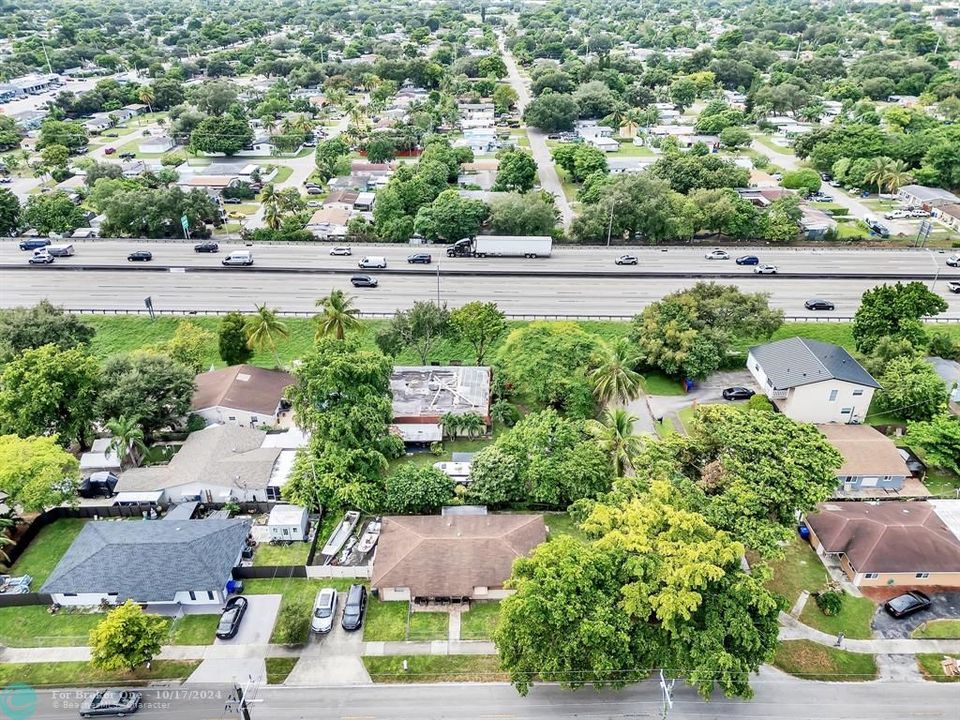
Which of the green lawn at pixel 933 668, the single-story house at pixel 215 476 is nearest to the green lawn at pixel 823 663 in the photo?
the green lawn at pixel 933 668

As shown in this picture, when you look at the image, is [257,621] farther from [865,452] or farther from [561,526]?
[865,452]

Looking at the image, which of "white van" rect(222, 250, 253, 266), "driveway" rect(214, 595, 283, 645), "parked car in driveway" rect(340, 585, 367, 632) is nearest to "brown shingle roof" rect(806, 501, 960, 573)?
"parked car in driveway" rect(340, 585, 367, 632)

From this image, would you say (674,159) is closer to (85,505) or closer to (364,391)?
(364,391)

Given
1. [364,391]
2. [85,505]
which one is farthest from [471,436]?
[85,505]

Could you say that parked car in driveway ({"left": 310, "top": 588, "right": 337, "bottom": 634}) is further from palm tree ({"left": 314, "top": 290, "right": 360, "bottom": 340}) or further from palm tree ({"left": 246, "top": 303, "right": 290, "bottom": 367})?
palm tree ({"left": 246, "top": 303, "right": 290, "bottom": 367})

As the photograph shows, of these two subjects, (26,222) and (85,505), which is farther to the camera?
(26,222)
